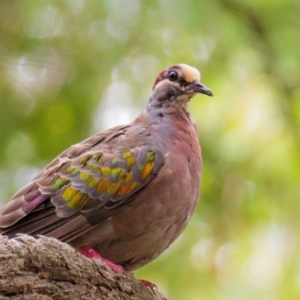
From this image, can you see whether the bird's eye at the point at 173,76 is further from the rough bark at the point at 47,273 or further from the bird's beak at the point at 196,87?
the rough bark at the point at 47,273

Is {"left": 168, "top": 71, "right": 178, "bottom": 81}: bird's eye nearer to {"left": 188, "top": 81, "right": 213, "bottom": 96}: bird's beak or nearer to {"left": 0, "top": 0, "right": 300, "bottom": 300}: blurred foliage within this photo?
{"left": 188, "top": 81, "right": 213, "bottom": 96}: bird's beak

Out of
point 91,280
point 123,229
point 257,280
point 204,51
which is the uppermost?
point 204,51

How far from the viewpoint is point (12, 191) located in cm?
569

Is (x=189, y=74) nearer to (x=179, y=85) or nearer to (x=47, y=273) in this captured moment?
(x=179, y=85)

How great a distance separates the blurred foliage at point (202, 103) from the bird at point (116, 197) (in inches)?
63.8

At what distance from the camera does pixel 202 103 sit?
20.0 ft

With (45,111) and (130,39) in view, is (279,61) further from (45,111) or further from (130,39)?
(45,111)

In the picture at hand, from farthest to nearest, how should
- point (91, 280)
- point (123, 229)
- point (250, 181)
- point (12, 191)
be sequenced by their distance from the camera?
point (250, 181), point (12, 191), point (123, 229), point (91, 280)

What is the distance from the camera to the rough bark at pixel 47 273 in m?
2.76

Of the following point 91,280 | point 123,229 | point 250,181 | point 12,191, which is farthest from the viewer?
point 250,181

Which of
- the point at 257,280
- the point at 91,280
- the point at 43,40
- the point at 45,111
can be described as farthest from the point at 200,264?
the point at 91,280

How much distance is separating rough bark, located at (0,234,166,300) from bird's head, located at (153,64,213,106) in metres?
1.81

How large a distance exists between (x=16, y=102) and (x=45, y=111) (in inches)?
8.7

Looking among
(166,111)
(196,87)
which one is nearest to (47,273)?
(166,111)
